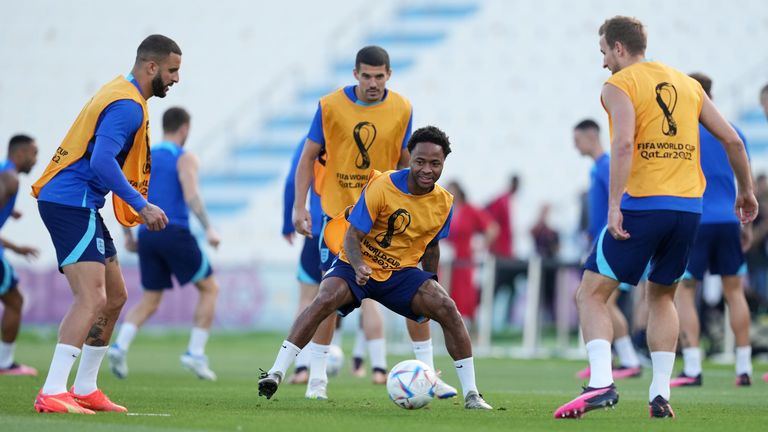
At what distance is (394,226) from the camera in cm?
804

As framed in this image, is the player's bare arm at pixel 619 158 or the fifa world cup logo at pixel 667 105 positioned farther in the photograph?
the fifa world cup logo at pixel 667 105

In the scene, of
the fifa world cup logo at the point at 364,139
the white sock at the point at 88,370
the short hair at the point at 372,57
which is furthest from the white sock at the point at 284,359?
the short hair at the point at 372,57

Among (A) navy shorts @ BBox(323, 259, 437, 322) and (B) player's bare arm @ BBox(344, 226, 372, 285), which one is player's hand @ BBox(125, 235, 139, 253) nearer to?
(A) navy shorts @ BBox(323, 259, 437, 322)

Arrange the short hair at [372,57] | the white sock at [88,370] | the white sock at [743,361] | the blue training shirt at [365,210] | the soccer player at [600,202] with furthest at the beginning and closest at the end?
the soccer player at [600,202], the white sock at [743,361], the short hair at [372,57], the blue training shirt at [365,210], the white sock at [88,370]

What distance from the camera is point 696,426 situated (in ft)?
A: 22.5

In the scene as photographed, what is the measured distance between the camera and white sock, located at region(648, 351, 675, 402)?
7.35 m

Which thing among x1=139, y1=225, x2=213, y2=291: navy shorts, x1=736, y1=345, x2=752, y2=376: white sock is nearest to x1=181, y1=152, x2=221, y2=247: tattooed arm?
x1=139, y1=225, x2=213, y2=291: navy shorts

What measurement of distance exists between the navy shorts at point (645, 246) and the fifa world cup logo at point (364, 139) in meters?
2.45

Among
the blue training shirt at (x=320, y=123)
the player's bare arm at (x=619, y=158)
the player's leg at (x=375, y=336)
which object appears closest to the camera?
the player's bare arm at (x=619, y=158)

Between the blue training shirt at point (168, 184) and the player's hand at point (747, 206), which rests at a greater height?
the blue training shirt at point (168, 184)

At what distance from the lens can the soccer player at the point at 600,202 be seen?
11977 mm

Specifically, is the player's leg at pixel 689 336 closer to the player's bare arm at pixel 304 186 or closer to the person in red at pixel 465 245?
the player's bare arm at pixel 304 186

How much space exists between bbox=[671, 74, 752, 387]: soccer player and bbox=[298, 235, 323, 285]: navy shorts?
3.30 metres

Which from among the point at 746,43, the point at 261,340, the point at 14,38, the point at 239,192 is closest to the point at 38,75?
the point at 14,38
